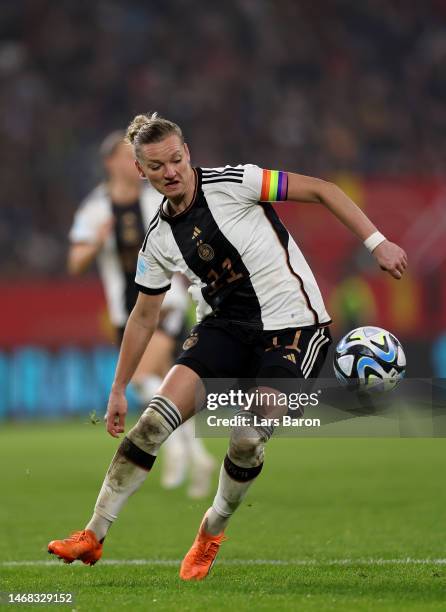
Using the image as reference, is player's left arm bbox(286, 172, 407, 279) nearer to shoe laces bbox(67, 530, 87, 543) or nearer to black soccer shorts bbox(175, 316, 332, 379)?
black soccer shorts bbox(175, 316, 332, 379)

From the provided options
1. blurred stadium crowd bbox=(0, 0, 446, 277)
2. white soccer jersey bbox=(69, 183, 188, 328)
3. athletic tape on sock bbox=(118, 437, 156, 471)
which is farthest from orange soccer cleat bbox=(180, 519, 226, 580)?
blurred stadium crowd bbox=(0, 0, 446, 277)

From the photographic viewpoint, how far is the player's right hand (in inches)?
210

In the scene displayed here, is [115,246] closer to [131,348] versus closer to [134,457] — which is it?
[131,348]

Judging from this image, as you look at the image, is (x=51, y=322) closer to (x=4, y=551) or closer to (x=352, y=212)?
(x=4, y=551)

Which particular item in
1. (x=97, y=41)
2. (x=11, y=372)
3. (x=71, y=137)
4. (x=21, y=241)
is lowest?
(x=11, y=372)

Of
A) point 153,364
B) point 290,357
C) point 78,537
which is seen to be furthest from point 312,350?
point 153,364

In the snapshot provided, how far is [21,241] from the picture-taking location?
17703 millimetres

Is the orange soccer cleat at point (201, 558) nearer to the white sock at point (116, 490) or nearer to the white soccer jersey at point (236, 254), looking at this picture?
the white sock at point (116, 490)

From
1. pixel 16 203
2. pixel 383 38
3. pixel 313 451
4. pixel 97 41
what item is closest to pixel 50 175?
pixel 16 203

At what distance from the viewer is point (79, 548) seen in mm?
4977

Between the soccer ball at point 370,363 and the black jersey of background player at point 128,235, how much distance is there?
4.00 m

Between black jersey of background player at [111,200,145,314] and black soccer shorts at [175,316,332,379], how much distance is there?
3.65m

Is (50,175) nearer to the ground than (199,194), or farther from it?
nearer to the ground

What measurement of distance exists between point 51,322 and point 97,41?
19.7 ft
